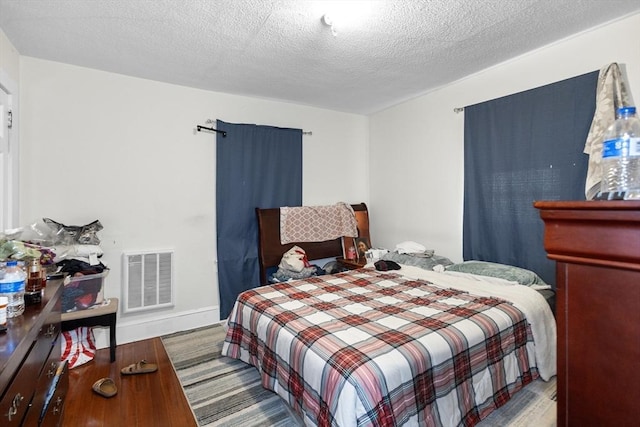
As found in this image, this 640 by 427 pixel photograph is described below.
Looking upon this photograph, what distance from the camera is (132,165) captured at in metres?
3.04

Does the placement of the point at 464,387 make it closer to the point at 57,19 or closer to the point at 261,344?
the point at 261,344

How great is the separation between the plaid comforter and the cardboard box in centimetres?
116

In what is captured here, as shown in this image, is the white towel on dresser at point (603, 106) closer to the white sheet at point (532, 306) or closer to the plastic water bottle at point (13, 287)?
the white sheet at point (532, 306)

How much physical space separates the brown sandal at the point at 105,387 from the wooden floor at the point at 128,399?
0.08ft

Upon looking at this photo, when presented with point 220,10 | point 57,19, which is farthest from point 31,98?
point 220,10

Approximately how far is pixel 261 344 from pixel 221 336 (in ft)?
3.94

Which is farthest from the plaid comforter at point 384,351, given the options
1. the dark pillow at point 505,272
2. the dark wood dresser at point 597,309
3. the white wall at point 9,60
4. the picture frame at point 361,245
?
the white wall at point 9,60

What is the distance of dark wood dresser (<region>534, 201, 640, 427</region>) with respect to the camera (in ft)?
1.49

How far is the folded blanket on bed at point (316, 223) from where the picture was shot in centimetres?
369

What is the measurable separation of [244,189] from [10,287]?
2454 mm

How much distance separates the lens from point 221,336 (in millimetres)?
3100

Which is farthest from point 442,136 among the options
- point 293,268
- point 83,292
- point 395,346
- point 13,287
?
point 83,292

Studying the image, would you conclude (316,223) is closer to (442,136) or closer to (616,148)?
(442,136)

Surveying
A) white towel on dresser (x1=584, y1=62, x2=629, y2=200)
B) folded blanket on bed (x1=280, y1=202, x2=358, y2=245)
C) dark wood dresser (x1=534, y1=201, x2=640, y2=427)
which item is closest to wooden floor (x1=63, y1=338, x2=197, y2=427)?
folded blanket on bed (x1=280, y1=202, x2=358, y2=245)
